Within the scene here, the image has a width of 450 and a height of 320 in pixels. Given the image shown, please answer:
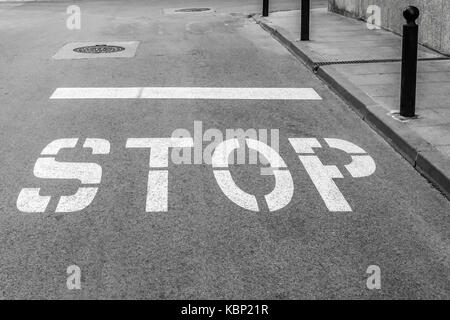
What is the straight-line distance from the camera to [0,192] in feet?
20.5

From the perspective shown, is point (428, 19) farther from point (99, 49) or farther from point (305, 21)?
point (99, 49)

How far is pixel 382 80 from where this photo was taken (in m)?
9.91

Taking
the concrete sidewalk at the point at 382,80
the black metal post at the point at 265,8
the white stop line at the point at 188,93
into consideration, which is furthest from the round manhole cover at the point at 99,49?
the black metal post at the point at 265,8

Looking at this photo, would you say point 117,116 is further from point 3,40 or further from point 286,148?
point 3,40

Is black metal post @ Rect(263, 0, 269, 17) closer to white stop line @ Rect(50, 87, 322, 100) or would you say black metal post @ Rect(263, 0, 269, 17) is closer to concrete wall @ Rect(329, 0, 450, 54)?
concrete wall @ Rect(329, 0, 450, 54)

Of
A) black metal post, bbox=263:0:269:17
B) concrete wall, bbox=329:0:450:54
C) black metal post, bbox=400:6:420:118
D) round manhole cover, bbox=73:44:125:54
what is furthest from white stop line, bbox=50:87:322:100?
black metal post, bbox=263:0:269:17

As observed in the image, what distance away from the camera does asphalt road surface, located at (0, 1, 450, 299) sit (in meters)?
4.67

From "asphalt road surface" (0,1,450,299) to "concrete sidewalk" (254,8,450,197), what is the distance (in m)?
0.18

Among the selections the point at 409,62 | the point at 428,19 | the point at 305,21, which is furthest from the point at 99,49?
the point at 409,62

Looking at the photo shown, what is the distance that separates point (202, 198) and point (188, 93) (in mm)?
4098

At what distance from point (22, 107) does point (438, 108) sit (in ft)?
15.9

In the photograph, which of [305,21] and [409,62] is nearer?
[409,62]
